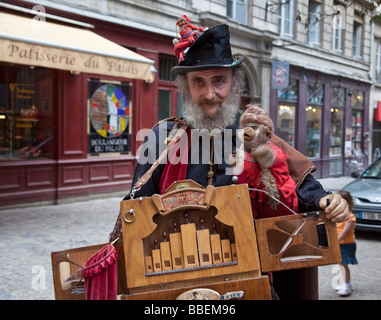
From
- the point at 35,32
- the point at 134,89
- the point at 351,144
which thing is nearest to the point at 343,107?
the point at 351,144

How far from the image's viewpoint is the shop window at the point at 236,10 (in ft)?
42.8

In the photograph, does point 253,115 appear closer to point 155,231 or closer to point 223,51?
point 223,51

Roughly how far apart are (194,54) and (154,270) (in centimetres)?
110

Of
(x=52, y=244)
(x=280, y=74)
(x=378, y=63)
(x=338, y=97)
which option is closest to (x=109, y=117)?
(x=52, y=244)

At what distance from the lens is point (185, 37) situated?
225 centimetres

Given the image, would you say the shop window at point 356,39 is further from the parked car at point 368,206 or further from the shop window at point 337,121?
the parked car at point 368,206

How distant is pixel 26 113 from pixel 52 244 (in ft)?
12.5

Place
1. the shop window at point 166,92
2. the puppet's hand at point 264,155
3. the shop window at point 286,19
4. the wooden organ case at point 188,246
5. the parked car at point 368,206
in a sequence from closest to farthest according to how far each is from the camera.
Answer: the wooden organ case at point 188,246, the puppet's hand at point 264,155, the parked car at point 368,206, the shop window at point 166,92, the shop window at point 286,19

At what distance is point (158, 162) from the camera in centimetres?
202

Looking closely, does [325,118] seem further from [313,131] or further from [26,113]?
[26,113]

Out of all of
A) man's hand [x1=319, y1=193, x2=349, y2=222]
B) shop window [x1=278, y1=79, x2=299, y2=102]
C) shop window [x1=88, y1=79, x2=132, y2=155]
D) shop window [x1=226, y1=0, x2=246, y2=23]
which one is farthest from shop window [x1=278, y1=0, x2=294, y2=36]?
man's hand [x1=319, y1=193, x2=349, y2=222]

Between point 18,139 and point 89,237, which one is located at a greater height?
point 18,139

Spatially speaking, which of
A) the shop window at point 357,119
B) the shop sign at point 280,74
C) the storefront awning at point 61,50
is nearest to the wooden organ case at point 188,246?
the storefront awning at point 61,50

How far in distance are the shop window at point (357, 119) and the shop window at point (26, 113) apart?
47.2 feet
